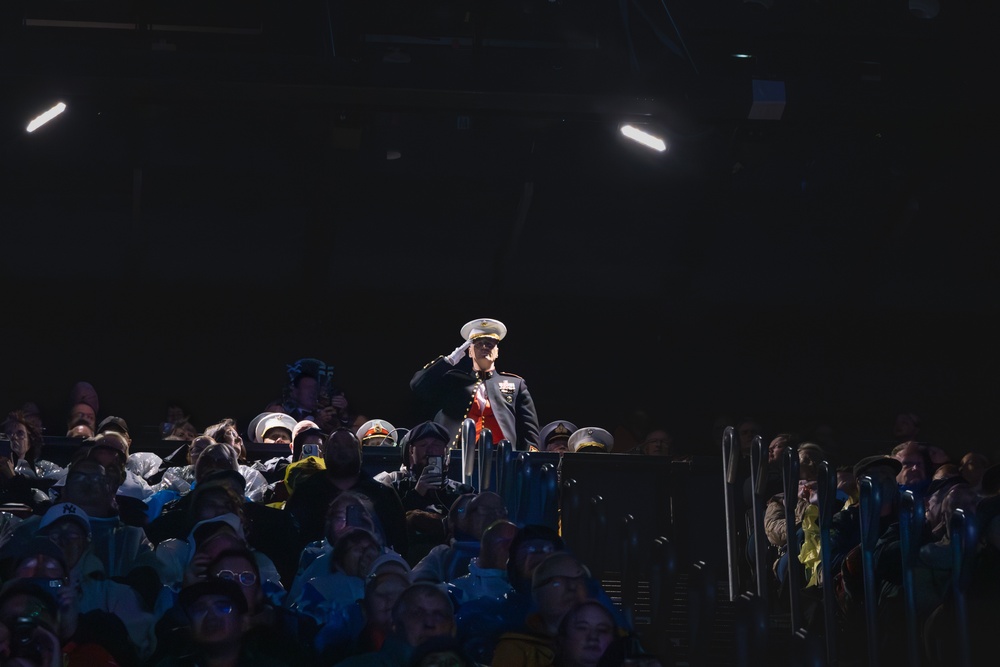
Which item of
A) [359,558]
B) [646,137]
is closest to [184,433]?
[359,558]

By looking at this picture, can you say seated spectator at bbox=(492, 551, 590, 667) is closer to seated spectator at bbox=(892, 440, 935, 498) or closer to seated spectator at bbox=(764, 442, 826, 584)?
seated spectator at bbox=(764, 442, 826, 584)

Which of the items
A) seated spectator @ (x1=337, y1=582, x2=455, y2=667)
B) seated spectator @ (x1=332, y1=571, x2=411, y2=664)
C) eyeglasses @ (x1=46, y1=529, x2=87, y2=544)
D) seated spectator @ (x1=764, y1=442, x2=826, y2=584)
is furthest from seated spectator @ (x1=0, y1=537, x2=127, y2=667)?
seated spectator @ (x1=764, y1=442, x2=826, y2=584)

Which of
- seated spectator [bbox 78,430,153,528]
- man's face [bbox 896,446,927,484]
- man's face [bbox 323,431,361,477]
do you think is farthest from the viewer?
man's face [bbox 896,446,927,484]

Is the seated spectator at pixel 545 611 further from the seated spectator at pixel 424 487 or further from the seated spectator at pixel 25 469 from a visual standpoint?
the seated spectator at pixel 25 469

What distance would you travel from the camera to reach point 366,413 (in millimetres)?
12484

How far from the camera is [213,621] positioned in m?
4.32

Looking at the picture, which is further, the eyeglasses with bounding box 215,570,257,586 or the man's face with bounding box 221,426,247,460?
the man's face with bounding box 221,426,247,460

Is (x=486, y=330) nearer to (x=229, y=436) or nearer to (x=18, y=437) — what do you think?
(x=229, y=436)

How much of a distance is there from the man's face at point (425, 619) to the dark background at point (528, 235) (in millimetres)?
4953

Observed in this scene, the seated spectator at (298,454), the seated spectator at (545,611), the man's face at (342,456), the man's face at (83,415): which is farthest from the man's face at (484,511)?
the man's face at (83,415)

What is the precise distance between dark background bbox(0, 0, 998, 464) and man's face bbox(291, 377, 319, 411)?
6.09 ft

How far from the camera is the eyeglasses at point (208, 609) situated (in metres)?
4.32

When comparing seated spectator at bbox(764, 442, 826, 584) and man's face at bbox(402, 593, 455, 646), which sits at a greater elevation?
A: seated spectator at bbox(764, 442, 826, 584)

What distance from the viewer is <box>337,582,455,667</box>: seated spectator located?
14.3 feet
